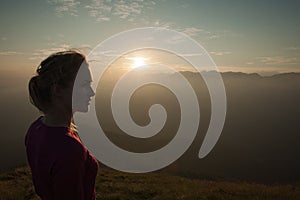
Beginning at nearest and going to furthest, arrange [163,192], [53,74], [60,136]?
1. [60,136]
2. [53,74]
3. [163,192]

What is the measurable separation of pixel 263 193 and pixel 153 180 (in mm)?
5778

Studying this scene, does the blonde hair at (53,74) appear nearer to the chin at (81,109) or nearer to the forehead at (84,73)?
the forehead at (84,73)

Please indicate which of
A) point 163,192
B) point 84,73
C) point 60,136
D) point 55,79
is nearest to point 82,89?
point 84,73

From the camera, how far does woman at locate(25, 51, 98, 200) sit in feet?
8.02

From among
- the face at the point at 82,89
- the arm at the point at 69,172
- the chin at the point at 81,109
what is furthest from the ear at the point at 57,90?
the arm at the point at 69,172

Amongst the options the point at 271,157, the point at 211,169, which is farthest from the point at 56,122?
the point at 271,157

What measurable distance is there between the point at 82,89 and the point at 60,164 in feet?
2.83

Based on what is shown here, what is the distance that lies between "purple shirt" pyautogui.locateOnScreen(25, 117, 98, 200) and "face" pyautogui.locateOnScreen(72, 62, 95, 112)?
370 millimetres

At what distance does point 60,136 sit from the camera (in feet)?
8.50

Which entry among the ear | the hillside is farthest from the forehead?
the hillside

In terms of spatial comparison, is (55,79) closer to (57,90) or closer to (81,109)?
(57,90)

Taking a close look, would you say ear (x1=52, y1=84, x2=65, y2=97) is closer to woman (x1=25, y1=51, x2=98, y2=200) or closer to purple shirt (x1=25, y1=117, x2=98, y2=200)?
woman (x1=25, y1=51, x2=98, y2=200)

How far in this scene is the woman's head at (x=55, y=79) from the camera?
9.18ft

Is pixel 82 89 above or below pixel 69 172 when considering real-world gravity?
above
